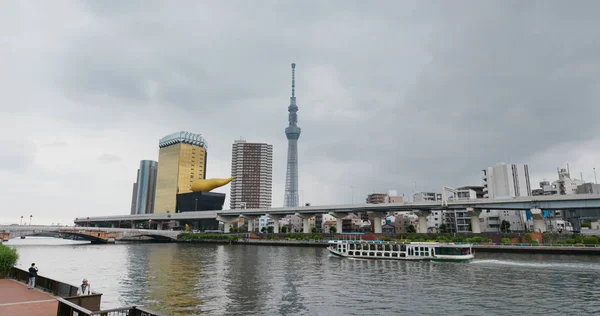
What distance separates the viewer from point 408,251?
63.2 m

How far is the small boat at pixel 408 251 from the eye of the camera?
194 feet

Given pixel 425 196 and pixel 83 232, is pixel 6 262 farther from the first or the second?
pixel 425 196

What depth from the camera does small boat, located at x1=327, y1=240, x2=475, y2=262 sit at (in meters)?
59.0

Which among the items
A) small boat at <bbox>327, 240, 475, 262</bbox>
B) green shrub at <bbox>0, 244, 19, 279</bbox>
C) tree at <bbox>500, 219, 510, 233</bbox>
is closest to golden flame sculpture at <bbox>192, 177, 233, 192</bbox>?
tree at <bbox>500, 219, 510, 233</bbox>

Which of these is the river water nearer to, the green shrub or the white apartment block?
the green shrub

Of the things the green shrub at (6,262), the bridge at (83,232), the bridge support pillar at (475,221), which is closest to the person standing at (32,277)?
the green shrub at (6,262)

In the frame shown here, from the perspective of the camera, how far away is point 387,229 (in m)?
151

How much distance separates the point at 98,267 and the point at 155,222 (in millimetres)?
144147

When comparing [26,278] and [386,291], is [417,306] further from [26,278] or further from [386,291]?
[26,278]

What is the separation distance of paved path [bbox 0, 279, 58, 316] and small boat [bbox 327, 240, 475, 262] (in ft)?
171

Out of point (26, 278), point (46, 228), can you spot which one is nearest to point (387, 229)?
point (46, 228)

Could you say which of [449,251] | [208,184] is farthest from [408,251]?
[208,184]

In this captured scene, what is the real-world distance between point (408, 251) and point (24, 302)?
184ft

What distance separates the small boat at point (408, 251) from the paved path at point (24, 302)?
52256mm
